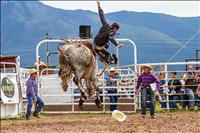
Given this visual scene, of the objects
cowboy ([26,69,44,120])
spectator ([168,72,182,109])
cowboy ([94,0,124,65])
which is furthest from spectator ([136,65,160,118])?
spectator ([168,72,182,109])

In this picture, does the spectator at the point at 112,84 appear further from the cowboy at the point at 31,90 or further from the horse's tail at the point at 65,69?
the horse's tail at the point at 65,69

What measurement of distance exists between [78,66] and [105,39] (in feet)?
3.09

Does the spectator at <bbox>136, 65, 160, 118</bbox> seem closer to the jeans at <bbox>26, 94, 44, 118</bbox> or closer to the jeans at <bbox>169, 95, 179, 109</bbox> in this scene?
the jeans at <bbox>26, 94, 44, 118</bbox>

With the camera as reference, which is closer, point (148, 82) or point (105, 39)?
point (105, 39)

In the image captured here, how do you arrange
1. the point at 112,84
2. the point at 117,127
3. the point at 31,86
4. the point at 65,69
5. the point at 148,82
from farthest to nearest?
the point at 112,84
the point at 31,86
the point at 148,82
the point at 65,69
the point at 117,127

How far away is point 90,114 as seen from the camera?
71.0ft

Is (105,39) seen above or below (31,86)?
above

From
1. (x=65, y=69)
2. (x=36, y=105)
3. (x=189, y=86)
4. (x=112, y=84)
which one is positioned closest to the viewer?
(x=65, y=69)

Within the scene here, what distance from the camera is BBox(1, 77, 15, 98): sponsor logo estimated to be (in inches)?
800

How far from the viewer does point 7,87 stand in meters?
20.5

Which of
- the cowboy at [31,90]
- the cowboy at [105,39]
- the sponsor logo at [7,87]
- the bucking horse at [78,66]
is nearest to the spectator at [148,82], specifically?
the cowboy at [105,39]

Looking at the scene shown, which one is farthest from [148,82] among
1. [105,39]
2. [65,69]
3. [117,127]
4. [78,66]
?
[117,127]

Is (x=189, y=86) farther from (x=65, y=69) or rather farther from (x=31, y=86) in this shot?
(x=65, y=69)

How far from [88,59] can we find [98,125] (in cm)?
166
